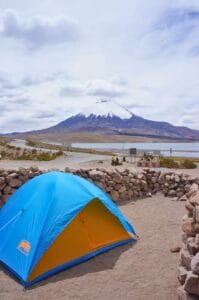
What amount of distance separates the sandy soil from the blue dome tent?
18 cm

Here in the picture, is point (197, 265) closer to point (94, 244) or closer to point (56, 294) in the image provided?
point (56, 294)

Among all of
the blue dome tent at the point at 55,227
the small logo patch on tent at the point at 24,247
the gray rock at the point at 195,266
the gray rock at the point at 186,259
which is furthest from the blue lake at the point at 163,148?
the gray rock at the point at 195,266

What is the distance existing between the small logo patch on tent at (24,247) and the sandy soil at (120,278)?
451mm

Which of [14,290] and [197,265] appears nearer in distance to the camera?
[197,265]

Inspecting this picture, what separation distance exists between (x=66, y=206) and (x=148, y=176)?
21.8ft

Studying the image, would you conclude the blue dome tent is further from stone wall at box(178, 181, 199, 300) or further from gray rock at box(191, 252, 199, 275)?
gray rock at box(191, 252, 199, 275)

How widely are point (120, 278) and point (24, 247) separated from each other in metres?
1.64

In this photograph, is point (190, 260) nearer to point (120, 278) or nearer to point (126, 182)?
point (120, 278)

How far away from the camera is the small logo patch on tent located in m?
5.66

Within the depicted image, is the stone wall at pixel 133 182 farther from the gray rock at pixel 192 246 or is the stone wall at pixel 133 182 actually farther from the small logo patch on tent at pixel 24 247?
the gray rock at pixel 192 246

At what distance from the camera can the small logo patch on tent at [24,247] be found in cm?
566

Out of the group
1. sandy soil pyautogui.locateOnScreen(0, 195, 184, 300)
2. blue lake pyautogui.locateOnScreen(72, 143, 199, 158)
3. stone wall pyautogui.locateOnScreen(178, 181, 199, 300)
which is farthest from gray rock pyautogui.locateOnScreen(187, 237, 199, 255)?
blue lake pyautogui.locateOnScreen(72, 143, 199, 158)

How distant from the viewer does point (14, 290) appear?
17.1 feet

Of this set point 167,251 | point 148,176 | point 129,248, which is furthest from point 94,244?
point 148,176
